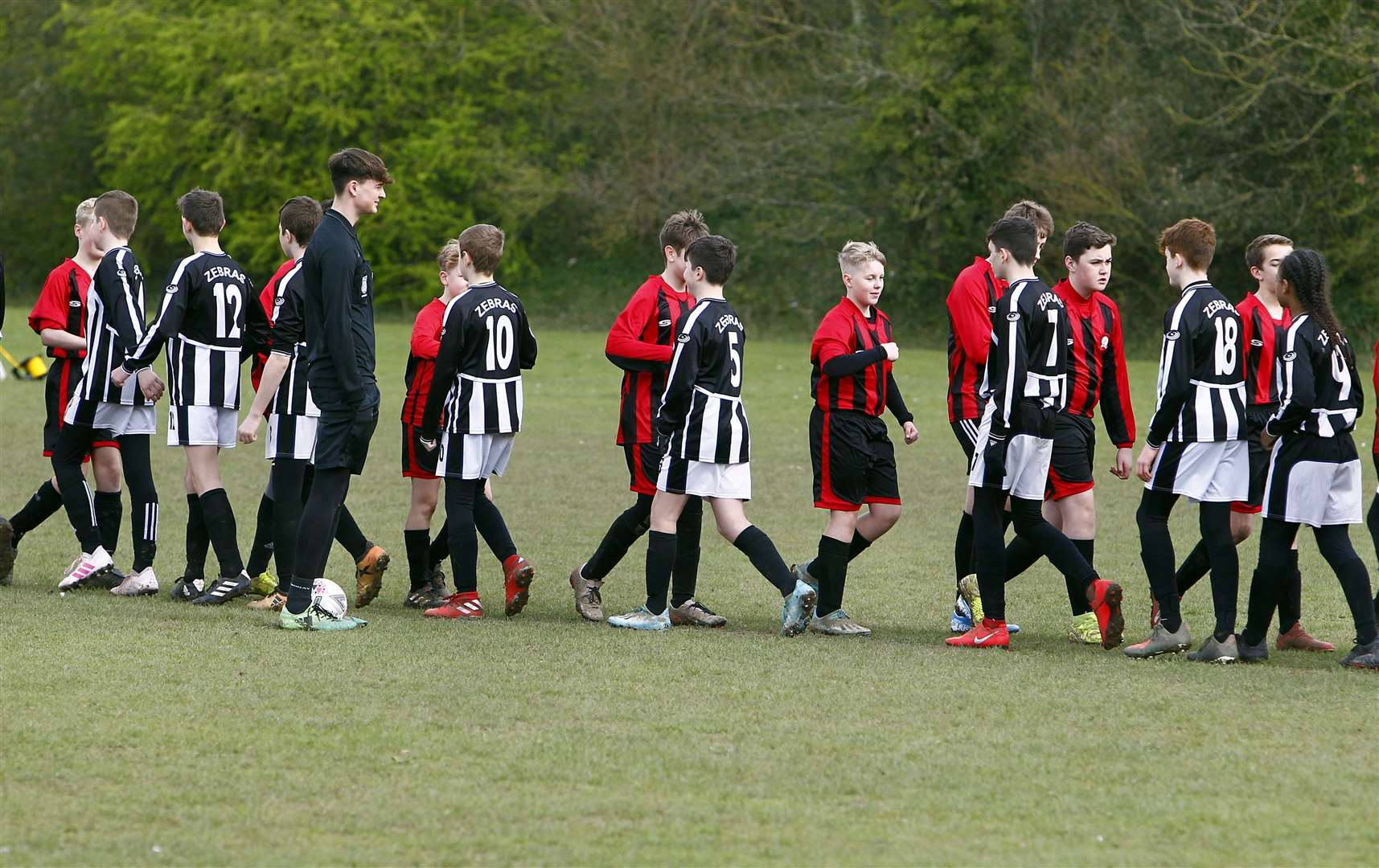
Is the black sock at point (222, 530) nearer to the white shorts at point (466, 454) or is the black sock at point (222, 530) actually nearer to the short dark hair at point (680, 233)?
the white shorts at point (466, 454)

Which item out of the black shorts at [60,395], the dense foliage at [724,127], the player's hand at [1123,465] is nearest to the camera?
the player's hand at [1123,465]

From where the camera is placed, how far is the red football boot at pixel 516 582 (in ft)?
23.4

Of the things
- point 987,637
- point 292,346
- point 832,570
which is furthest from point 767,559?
point 292,346

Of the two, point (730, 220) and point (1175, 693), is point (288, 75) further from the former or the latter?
point (1175, 693)

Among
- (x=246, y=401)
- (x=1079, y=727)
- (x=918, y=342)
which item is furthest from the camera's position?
(x=918, y=342)

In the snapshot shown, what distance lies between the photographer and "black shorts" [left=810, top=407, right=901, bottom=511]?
6934 millimetres

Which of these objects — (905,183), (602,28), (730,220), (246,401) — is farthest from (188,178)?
(246,401)

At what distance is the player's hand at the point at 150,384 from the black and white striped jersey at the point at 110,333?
0.57 feet

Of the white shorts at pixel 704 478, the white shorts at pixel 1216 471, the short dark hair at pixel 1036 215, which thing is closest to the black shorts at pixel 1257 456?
the white shorts at pixel 1216 471

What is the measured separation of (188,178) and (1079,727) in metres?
38.7

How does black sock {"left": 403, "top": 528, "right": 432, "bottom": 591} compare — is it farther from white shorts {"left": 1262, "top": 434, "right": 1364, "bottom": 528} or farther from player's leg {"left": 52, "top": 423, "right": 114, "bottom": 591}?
white shorts {"left": 1262, "top": 434, "right": 1364, "bottom": 528}

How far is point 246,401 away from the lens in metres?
18.9

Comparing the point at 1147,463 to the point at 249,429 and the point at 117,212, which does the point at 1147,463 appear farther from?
the point at 117,212

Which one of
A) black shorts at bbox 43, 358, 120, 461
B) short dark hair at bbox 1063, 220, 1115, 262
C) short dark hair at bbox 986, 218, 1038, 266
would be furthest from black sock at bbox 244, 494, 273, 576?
short dark hair at bbox 1063, 220, 1115, 262
